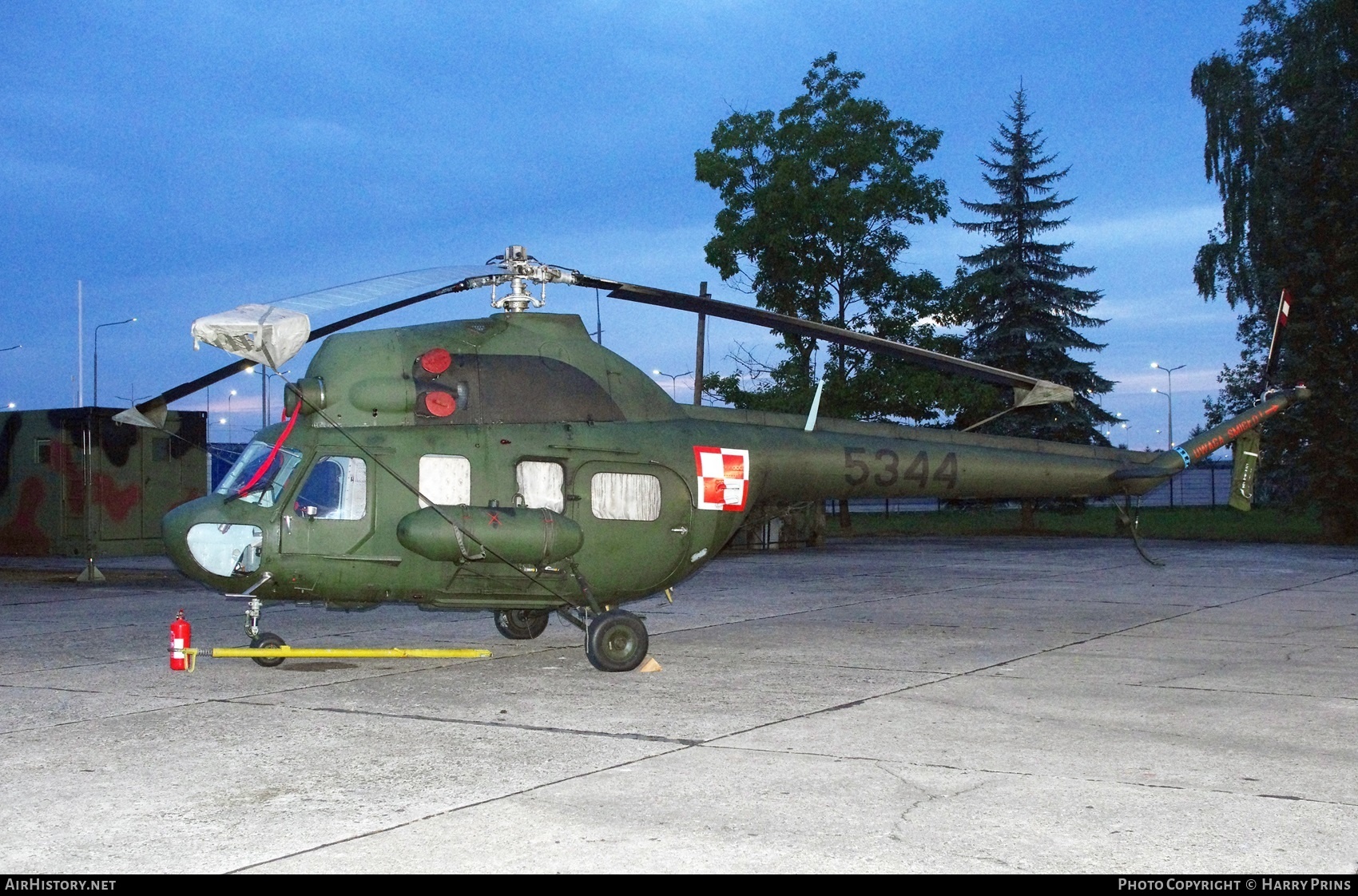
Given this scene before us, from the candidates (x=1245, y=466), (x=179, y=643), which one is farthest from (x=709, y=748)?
(x=1245, y=466)

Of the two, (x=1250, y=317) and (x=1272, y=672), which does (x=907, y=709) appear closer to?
(x=1272, y=672)

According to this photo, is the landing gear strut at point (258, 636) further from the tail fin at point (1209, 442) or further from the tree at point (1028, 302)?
the tree at point (1028, 302)

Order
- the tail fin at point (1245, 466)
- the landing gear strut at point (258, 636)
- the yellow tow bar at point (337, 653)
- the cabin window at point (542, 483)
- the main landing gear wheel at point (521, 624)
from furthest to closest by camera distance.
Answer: the tail fin at point (1245, 466) < the main landing gear wheel at point (521, 624) < the cabin window at point (542, 483) < the landing gear strut at point (258, 636) < the yellow tow bar at point (337, 653)

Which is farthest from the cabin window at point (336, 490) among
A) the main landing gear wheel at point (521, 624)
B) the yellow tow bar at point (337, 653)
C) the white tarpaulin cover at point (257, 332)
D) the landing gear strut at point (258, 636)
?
the main landing gear wheel at point (521, 624)

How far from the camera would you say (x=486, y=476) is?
1064cm

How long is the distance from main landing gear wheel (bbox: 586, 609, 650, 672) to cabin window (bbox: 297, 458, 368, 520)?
2.25 m

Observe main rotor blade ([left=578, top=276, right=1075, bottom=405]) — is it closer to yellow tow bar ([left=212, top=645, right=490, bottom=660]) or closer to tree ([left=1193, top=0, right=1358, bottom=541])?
yellow tow bar ([left=212, top=645, right=490, bottom=660])

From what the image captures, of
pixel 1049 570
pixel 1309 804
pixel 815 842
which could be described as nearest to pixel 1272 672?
pixel 1309 804

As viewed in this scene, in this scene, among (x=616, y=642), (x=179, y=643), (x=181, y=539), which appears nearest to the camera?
(x=181, y=539)

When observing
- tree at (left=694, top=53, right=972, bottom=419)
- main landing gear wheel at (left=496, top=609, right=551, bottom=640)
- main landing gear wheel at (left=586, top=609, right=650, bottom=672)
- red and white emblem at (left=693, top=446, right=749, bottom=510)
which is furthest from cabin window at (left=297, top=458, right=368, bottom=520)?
tree at (left=694, top=53, right=972, bottom=419)

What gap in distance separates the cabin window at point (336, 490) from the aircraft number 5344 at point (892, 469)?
510 centimetres

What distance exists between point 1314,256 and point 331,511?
94.8 feet

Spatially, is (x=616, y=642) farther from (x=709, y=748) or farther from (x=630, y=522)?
(x=709, y=748)

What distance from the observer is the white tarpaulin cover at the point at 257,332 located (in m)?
8.46
